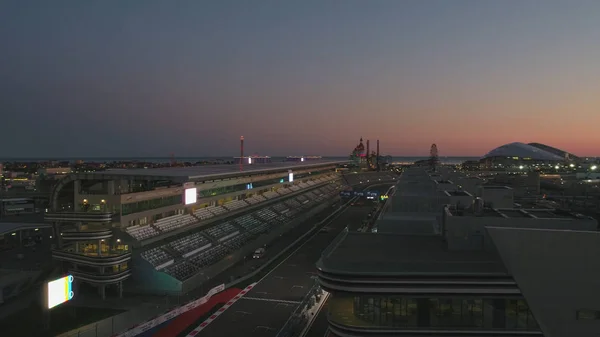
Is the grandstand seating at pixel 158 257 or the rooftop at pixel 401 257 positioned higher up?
the rooftop at pixel 401 257

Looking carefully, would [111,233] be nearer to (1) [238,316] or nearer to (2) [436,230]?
(1) [238,316]

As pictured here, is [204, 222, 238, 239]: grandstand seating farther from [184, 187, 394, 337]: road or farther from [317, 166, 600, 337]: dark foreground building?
[317, 166, 600, 337]: dark foreground building

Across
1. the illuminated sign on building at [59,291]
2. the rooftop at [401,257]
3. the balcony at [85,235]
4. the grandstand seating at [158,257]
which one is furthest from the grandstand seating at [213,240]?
the rooftop at [401,257]


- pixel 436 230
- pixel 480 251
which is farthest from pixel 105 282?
pixel 480 251

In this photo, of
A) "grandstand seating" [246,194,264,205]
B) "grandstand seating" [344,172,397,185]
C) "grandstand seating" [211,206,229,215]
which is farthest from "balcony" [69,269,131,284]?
"grandstand seating" [344,172,397,185]

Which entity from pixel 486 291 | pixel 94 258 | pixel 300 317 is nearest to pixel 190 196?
pixel 94 258

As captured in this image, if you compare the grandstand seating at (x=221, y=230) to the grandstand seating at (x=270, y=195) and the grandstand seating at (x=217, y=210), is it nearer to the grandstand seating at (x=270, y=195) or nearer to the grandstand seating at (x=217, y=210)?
the grandstand seating at (x=217, y=210)
